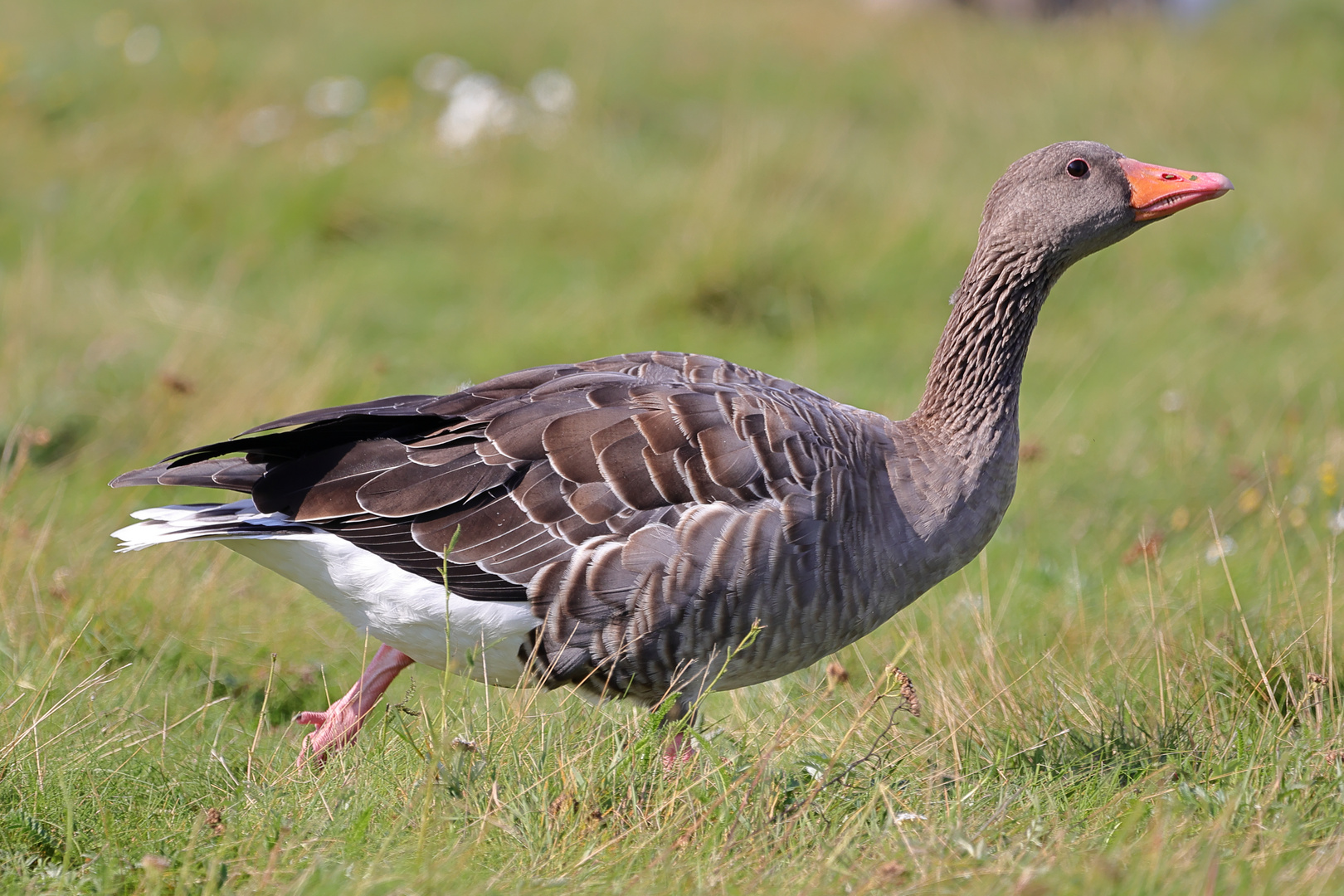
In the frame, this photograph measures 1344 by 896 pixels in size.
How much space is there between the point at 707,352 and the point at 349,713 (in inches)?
159

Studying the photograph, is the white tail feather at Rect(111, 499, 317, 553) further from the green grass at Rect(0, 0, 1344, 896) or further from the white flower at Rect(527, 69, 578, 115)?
the white flower at Rect(527, 69, 578, 115)

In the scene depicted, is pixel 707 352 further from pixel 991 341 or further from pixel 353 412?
pixel 353 412

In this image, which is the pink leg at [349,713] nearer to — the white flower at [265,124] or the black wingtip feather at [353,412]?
the black wingtip feather at [353,412]

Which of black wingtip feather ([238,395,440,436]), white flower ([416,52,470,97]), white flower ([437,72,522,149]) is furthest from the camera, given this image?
white flower ([416,52,470,97])

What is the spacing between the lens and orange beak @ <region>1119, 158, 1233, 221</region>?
390cm

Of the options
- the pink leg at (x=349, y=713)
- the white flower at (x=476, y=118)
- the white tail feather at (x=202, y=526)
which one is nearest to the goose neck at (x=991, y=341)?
the pink leg at (x=349, y=713)

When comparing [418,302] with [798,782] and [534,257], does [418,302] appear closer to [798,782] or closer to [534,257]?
[534,257]

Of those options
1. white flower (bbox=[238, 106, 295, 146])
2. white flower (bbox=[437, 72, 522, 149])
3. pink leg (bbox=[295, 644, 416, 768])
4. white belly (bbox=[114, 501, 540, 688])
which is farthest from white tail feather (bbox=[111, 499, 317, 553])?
white flower (bbox=[238, 106, 295, 146])

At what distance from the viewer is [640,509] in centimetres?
363

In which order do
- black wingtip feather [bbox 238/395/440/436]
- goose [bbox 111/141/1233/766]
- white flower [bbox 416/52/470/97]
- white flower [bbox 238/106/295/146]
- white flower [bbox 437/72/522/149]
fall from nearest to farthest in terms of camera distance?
1. goose [bbox 111/141/1233/766]
2. black wingtip feather [bbox 238/395/440/436]
3. white flower [bbox 437/72/522/149]
4. white flower [bbox 238/106/295/146]
5. white flower [bbox 416/52/470/97]

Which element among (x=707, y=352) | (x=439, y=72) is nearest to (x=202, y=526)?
(x=707, y=352)

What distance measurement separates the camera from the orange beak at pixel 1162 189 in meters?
3.90

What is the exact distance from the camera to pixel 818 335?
25.6 feet

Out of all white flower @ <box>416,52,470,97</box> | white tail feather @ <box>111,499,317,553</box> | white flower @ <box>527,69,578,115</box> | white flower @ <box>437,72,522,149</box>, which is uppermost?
white flower @ <box>416,52,470,97</box>
